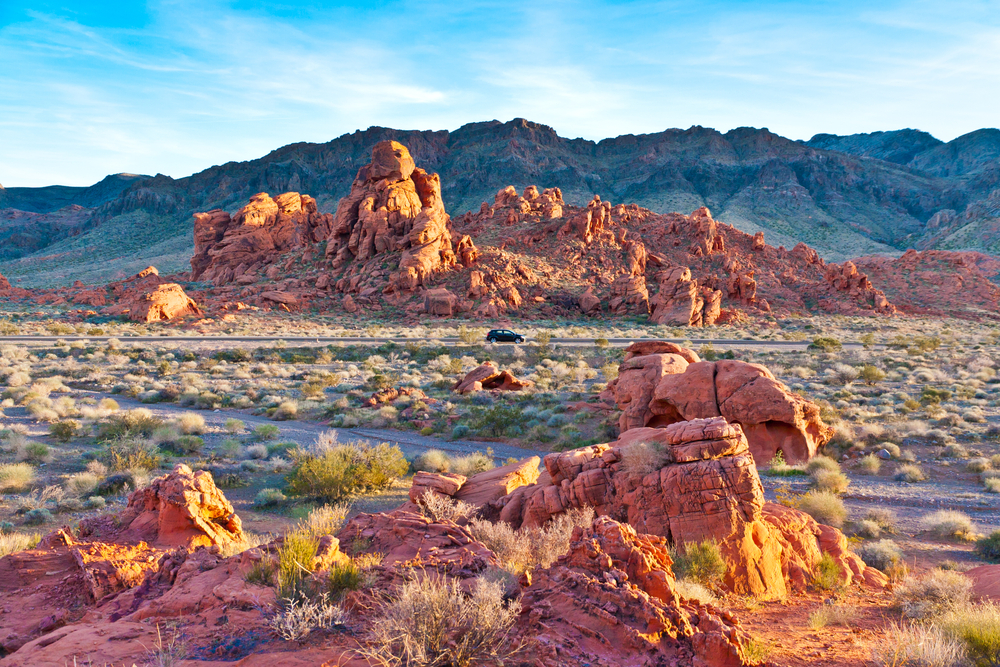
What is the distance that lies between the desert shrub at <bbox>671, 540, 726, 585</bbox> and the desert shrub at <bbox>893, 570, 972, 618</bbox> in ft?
6.23

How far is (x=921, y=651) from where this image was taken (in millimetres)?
4492

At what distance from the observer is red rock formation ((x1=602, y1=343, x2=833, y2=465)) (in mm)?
13562

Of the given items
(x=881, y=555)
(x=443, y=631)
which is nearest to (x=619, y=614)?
(x=443, y=631)

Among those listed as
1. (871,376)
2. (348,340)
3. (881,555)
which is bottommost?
(348,340)

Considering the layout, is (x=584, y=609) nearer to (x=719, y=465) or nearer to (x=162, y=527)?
(x=719, y=465)

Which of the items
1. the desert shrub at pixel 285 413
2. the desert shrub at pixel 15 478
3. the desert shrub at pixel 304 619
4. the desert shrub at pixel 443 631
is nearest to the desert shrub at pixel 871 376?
the desert shrub at pixel 285 413

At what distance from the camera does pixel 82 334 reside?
4144 cm

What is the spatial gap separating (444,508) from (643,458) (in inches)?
121

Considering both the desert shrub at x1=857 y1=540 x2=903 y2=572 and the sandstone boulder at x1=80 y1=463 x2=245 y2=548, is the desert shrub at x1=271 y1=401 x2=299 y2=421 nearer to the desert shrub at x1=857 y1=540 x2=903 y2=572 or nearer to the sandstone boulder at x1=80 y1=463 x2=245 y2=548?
the sandstone boulder at x1=80 y1=463 x2=245 y2=548

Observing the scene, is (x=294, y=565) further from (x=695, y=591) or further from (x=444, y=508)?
(x=695, y=591)

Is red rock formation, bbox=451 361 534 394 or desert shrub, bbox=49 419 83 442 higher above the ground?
desert shrub, bbox=49 419 83 442

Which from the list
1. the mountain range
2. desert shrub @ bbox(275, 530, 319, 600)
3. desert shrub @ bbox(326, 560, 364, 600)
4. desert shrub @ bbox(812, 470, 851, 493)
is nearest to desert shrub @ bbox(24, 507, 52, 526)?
desert shrub @ bbox(275, 530, 319, 600)

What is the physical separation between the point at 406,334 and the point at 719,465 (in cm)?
3792

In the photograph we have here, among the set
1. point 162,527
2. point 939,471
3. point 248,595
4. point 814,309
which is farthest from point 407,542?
point 814,309
